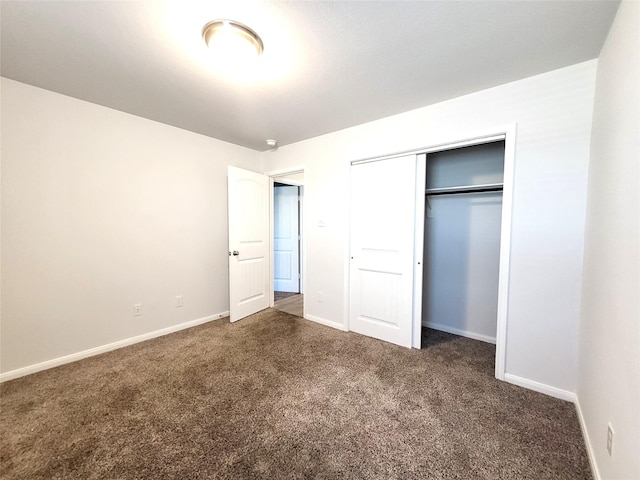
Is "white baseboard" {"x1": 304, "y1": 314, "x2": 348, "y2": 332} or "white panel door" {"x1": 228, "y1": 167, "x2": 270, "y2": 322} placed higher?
"white panel door" {"x1": 228, "y1": 167, "x2": 270, "y2": 322}

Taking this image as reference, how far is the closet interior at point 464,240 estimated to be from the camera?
2.72 meters

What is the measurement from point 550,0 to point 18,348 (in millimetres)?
4344

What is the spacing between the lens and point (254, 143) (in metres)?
3.45

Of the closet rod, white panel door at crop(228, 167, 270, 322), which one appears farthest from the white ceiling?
white panel door at crop(228, 167, 270, 322)

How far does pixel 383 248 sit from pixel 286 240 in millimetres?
2599

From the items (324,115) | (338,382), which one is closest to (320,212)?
(324,115)

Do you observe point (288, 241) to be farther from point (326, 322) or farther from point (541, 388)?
point (541, 388)

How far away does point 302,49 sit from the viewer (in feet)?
5.22

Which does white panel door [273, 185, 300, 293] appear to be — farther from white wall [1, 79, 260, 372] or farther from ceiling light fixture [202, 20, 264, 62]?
ceiling light fixture [202, 20, 264, 62]

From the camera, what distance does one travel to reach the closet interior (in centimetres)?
272

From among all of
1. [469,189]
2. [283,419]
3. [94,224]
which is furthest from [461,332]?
[94,224]

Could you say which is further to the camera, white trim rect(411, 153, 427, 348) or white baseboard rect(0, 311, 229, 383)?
white trim rect(411, 153, 427, 348)

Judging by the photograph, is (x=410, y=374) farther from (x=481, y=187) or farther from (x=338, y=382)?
(x=481, y=187)

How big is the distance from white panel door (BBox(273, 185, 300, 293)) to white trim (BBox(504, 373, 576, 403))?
3.61 metres
